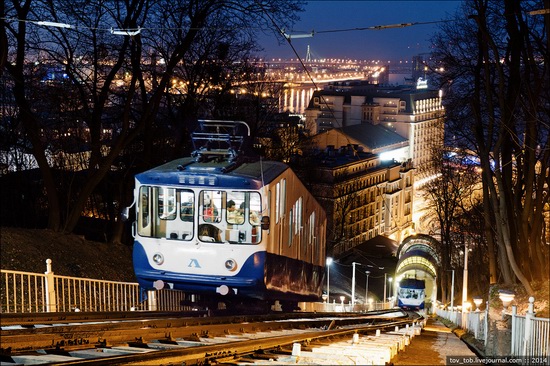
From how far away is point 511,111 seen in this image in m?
18.0

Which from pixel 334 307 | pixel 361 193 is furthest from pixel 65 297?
pixel 361 193

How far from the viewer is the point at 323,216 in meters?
23.8

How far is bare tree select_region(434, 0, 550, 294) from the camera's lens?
17.8 m

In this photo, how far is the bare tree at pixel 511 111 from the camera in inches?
700

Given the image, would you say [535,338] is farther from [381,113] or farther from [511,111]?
[381,113]

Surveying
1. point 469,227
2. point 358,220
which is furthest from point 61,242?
point 358,220

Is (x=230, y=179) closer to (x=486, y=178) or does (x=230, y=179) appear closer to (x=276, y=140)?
(x=486, y=178)

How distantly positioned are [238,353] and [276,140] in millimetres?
34731

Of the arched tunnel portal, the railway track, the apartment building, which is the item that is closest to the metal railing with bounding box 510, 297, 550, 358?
the railway track

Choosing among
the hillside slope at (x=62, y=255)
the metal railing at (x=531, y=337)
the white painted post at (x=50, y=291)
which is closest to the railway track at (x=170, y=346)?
the metal railing at (x=531, y=337)

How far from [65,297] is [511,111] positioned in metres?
11.4

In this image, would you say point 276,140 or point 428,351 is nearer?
point 428,351

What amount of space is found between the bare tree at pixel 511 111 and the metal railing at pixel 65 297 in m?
8.45

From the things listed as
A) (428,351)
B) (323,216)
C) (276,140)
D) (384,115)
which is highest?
(384,115)
